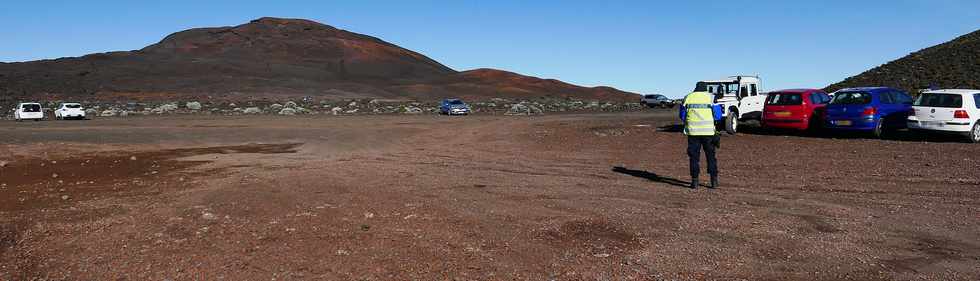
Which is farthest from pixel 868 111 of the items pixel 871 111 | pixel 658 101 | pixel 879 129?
pixel 658 101

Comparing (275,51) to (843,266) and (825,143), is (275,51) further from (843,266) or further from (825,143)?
(843,266)

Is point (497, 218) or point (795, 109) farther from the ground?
point (795, 109)

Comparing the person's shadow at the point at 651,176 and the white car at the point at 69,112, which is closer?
the person's shadow at the point at 651,176

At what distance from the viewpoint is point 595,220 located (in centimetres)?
714

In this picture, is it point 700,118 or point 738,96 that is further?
point 738,96

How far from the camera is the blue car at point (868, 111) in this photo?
1695 cm

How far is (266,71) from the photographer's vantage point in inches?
4144

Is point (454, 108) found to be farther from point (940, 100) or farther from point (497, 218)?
point (497, 218)

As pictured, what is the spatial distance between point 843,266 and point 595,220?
2.48 metres

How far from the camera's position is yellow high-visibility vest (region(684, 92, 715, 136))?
31.4 ft

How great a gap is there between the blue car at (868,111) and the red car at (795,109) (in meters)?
0.57

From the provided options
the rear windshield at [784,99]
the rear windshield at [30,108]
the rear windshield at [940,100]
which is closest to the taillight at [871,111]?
the rear windshield at [940,100]

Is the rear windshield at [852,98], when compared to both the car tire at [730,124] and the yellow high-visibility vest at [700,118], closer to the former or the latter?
the car tire at [730,124]

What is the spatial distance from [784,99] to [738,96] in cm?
230
